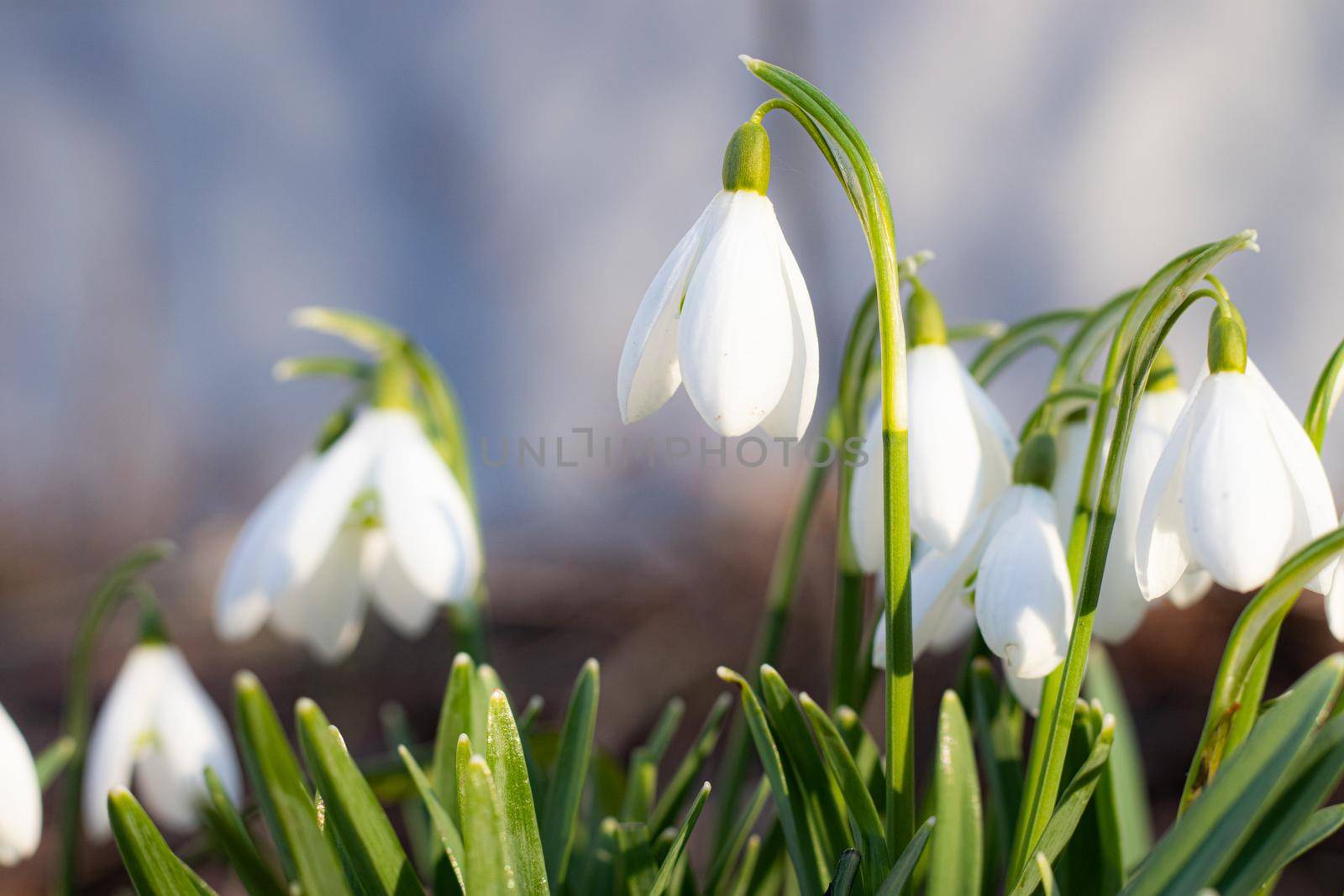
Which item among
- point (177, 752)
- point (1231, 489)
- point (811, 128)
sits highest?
point (811, 128)

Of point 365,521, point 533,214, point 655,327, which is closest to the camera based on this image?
point 655,327

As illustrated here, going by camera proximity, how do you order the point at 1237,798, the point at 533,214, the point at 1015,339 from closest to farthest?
the point at 1237,798 < the point at 1015,339 < the point at 533,214

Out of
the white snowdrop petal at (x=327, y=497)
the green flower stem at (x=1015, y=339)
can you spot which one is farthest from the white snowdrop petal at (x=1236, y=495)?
the white snowdrop petal at (x=327, y=497)

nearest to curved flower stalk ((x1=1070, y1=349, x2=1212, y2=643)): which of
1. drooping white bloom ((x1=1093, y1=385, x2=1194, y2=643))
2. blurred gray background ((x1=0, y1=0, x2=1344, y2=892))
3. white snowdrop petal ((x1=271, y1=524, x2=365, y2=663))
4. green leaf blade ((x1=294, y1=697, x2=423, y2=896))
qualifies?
drooping white bloom ((x1=1093, y1=385, x2=1194, y2=643))

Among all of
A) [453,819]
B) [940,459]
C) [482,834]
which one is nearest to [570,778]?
[453,819]

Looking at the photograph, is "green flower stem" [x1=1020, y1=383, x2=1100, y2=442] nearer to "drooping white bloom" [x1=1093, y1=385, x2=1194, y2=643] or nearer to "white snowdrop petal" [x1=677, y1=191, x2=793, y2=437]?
"drooping white bloom" [x1=1093, y1=385, x2=1194, y2=643]

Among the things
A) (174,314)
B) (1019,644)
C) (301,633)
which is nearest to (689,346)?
(1019,644)

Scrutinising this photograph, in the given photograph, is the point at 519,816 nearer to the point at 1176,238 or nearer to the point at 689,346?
the point at 689,346

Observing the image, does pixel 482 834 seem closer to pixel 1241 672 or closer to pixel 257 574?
pixel 1241 672
